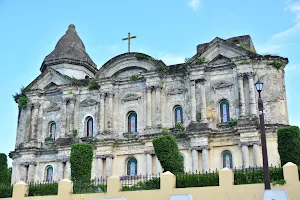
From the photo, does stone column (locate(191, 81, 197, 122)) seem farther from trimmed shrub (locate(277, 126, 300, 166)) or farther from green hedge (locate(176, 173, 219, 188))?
green hedge (locate(176, 173, 219, 188))

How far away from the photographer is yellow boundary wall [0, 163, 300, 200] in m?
16.4

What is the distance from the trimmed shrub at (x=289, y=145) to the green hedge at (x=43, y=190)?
36.0ft

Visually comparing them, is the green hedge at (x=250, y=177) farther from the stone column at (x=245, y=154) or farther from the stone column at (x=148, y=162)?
the stone column at (x=148, y=162)

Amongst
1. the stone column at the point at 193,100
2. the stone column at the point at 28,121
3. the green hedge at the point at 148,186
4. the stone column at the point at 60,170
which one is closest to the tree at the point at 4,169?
the stone column at the point at 60,170

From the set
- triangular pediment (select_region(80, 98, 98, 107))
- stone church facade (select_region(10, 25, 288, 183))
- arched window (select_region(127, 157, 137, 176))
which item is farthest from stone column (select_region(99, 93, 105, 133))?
arched window (select_region(127, 157, 137, 176))

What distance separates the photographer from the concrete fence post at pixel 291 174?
53.6 ft

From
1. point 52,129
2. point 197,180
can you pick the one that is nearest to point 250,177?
point 197,180

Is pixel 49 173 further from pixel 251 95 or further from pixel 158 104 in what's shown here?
pixel 251 95

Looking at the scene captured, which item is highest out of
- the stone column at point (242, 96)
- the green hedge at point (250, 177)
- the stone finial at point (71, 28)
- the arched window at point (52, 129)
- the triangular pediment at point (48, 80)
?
the stone finial at point (71, 28)

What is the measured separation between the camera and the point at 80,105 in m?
32.2

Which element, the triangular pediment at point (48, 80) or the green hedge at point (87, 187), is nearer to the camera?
the green hedge at point (87, 187)

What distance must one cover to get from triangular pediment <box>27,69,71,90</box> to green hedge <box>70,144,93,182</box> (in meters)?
9.93

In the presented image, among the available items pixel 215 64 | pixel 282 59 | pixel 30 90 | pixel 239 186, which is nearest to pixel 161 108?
pixel 215 64

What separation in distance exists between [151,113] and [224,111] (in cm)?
481
